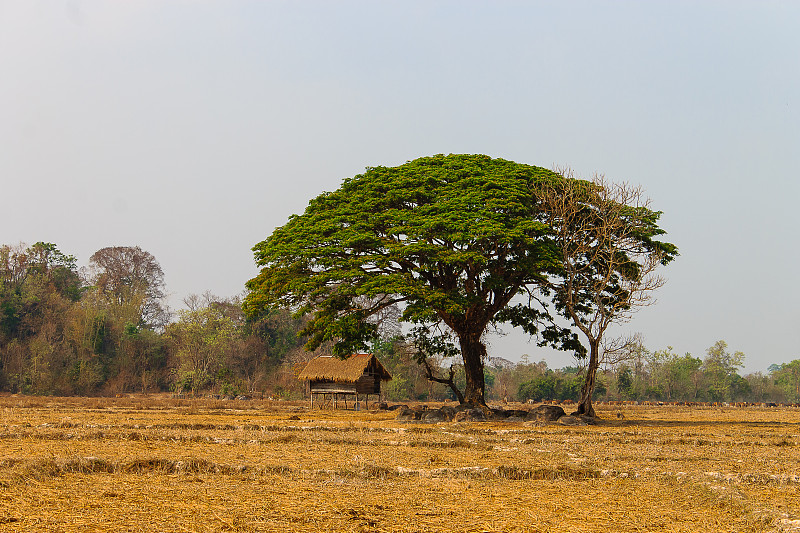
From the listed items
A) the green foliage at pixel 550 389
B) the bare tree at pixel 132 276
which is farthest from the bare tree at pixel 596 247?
the bare tree at pixel 132 276

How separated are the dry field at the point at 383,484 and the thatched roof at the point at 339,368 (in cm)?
2363

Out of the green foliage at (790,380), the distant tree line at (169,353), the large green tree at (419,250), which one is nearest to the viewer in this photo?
the large green tree at (419,250)

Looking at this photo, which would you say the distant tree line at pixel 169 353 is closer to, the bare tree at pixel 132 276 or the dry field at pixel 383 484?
the bare tree at pixel 132 276

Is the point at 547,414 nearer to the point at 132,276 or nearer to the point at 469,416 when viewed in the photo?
the point at 469,416

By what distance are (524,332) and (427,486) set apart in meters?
20.3

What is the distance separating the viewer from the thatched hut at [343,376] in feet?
128

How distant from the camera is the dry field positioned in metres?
6.50

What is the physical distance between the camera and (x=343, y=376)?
38875 mm

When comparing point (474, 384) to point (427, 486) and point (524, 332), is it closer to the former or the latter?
point (524, 332)

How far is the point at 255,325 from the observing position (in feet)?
205

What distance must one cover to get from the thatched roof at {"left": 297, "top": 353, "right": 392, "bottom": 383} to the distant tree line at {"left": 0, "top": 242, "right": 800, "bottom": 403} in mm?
6664

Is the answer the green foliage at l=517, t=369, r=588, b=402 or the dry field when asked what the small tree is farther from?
the dry field

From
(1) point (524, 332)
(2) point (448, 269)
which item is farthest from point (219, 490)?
(1) point (524, 332)

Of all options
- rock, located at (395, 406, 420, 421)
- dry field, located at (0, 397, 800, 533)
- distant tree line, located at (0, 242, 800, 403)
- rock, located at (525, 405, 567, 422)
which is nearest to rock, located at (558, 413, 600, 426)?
rock, located at (525, 405, 567, 422)
